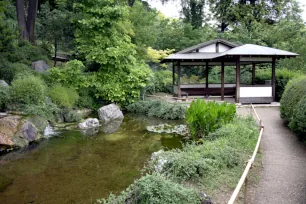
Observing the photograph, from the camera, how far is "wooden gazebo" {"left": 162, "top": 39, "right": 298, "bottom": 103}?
13328 mm

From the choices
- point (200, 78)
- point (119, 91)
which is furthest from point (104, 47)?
point (200, 78)

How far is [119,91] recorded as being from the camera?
13633 mm

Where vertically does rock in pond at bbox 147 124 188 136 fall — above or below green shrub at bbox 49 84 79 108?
below

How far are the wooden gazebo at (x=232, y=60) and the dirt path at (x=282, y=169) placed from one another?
5.31 meters

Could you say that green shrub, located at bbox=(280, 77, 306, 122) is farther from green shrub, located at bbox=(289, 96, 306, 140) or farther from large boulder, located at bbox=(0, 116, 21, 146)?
large boulder, located at bbox=(0, 116, 21, 146)

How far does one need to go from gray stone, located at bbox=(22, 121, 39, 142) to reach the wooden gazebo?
341 inches

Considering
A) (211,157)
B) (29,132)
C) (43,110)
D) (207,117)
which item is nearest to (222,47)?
(207,117)

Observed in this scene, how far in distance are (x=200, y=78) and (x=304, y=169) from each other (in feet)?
60.9

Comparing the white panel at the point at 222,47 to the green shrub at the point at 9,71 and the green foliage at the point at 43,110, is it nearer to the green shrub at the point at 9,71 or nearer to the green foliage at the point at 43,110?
the green foliage at the point at 43,110

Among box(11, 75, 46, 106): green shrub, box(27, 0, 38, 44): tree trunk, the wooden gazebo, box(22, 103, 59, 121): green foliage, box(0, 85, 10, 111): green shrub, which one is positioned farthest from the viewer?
box(27, 0, 38, 44): tree trunk

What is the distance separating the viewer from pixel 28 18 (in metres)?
17.0

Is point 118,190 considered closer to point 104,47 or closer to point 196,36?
point 104,47

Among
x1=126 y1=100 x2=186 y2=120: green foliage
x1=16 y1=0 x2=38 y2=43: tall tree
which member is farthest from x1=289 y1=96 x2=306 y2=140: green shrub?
x1=16 y1=0 x2=38 y2=43: tall tree

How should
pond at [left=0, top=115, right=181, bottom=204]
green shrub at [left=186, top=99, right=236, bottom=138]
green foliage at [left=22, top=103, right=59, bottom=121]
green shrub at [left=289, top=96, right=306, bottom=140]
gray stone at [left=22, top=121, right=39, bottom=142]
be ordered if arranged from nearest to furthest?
pond at [left=0, top=115, right=181, bottom=204] < green shrub at [left=289, top=96, right=306, bottom=140] < green shrub at [left=186, top=99, right=236, bottom=138] < gray stone at [left=22, top=121, right=39, bottom=142] < green foliage at [left=22, top=103, right=59, bottom=121]
